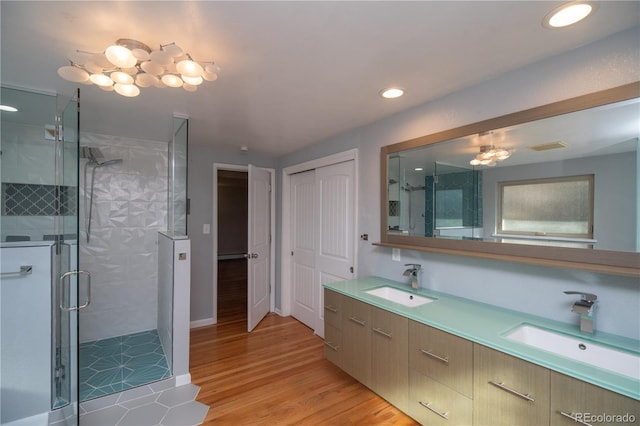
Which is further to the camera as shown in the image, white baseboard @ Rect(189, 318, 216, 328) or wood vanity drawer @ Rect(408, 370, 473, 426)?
white baseboard @ Rect(189, 318, 216, 328)

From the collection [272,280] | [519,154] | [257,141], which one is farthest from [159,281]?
[519,154]

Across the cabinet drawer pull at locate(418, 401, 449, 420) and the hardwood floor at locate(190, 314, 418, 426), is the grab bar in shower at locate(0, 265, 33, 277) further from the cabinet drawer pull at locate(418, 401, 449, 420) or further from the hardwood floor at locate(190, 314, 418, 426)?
the cabinet drawer pull at locate(418, 401, 449, 420)

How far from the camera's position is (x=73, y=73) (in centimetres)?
139

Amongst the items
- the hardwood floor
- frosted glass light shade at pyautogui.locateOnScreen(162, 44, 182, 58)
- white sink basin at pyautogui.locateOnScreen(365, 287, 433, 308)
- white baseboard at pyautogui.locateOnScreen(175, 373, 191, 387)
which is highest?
frosted glass light shade at pyautogui.locateOnScreen(162, 44, 182, 58)

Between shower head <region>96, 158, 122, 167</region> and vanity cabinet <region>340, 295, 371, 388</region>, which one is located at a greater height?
shower head <region>96, 158, 122, 167</region>

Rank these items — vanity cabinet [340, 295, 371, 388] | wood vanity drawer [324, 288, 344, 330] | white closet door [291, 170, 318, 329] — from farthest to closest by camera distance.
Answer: white closet door [291, 170, 318, 329] → wood vanity drawer [324, 288, 344, 330] → vanity cabinet [340, 295, 371, 388]

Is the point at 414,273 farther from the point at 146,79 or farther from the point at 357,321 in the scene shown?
the point at 146,79

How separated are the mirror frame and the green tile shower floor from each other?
2.35m

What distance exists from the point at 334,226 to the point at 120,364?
2.42 meters

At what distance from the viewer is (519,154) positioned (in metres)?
1.71

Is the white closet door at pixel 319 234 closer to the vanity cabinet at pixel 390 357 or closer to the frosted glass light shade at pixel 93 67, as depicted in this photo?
the vanity cabinet at pixel 390 357

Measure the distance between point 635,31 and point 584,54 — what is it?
0.57ft

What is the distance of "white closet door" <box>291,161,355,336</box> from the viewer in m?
3.04

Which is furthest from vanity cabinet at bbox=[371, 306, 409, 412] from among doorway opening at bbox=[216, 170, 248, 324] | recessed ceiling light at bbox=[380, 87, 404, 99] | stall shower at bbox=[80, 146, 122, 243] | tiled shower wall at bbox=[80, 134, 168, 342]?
doorway opening at bbox=[216, 170, 248, 324]
